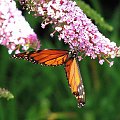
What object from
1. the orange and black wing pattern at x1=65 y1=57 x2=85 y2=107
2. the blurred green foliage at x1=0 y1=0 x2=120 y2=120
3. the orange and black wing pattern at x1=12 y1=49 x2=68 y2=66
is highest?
the blurred green foliage at x1=0 y1=0 x2=120 y2=120

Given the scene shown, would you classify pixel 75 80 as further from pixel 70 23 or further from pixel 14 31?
pixel 14 31

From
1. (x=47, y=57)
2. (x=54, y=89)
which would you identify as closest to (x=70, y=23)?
(x=47, y=57)

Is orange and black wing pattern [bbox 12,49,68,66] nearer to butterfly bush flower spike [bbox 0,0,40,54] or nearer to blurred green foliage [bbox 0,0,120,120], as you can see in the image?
butterfly bush flower spike [bbox 0,0,40,54]

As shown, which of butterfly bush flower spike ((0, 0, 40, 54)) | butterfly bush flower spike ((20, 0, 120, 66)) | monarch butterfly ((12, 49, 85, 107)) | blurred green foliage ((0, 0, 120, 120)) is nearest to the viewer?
butterfly bush flower spike ((0, 0, 40, 54))

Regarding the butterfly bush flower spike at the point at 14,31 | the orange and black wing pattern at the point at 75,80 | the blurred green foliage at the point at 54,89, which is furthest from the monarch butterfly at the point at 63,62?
the blurred green foliage at the point at 54,89

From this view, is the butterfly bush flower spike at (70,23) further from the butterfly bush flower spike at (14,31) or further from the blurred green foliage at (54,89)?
the blurred green foliage at (54,89)

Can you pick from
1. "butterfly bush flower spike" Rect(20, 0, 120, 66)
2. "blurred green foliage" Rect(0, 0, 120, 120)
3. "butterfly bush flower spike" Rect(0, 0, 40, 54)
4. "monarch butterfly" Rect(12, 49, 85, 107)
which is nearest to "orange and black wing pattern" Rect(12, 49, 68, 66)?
"monarch butterfly" Rect(12, 49, 85, 107)

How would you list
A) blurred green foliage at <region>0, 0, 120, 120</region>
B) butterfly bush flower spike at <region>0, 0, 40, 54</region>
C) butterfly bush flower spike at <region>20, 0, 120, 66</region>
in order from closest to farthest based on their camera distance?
1. butterfly bush flower spike at <region>0, 0, 40, 54</region>
2. butterfly bush flower spike at <region>20, 0, 120, 66</region>
3. blurred green foliage at <region>0, 0, 120, 120</region>
